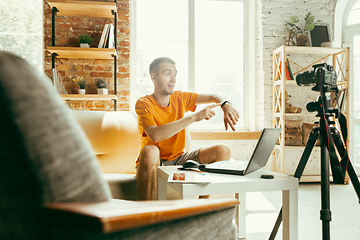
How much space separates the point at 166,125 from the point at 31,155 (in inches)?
53.7

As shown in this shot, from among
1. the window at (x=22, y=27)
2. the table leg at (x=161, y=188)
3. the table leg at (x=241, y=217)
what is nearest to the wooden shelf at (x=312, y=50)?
the table leg at (x=241, y=217)

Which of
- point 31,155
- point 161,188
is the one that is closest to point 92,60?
point 161,188

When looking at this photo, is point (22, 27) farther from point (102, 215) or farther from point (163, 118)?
point (102, 215)

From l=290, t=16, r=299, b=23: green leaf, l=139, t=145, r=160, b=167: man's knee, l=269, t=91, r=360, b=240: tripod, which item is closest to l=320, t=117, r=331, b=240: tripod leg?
l=269, t=91, r=360, b=240: tripod

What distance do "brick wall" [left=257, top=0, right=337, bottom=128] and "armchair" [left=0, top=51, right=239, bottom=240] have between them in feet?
11.4

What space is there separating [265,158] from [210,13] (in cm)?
301

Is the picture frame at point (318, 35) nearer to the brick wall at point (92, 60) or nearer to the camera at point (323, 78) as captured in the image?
the camera at point (323, 78)

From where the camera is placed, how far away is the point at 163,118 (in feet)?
6.73

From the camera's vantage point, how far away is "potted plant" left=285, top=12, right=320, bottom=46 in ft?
11.6

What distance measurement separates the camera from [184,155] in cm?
196

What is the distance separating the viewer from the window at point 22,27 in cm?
342

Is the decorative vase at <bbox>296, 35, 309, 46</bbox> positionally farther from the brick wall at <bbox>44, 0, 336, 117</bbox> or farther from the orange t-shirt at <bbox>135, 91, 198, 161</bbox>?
the orange t-shirt at <bbox>135, 91, 198, 161</bbox>

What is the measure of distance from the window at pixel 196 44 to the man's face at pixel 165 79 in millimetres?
1639

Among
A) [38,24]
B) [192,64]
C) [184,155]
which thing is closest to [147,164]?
[184,155]
